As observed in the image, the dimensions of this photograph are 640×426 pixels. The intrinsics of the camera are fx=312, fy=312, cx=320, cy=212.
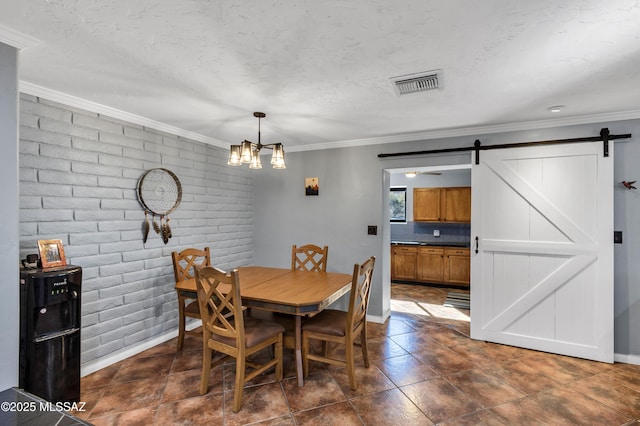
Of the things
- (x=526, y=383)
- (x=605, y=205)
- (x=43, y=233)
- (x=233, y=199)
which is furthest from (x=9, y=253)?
(x=605, y=205)

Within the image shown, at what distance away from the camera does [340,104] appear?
2672 mm

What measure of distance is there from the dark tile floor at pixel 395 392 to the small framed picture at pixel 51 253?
1.01 meters

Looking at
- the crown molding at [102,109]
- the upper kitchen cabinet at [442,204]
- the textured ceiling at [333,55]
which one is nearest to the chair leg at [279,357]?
the textured ceiling at [333,55]

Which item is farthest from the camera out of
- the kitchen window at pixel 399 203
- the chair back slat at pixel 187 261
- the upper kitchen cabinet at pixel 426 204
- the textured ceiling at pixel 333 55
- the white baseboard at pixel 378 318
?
the kitchen window at pixel 399 203

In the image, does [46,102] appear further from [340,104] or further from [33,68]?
[340,104]

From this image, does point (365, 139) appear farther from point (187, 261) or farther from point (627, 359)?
point (627, 359)

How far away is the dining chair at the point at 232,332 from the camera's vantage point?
84.7 inches

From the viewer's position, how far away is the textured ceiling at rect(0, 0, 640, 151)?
144 cm

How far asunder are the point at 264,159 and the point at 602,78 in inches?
149

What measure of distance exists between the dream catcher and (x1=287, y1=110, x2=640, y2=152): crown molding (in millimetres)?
1669

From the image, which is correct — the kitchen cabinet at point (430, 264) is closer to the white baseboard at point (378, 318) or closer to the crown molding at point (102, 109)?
the white baseboard at point (378, 318)

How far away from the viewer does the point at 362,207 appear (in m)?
4.03

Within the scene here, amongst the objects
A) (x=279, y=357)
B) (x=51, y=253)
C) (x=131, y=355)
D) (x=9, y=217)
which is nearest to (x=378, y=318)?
(x=279, y=357)

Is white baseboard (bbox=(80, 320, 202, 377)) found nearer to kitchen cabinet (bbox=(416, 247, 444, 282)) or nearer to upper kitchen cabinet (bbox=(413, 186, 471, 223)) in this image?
kitchen cabinet (bbox=(416, 247, 444, 282))
